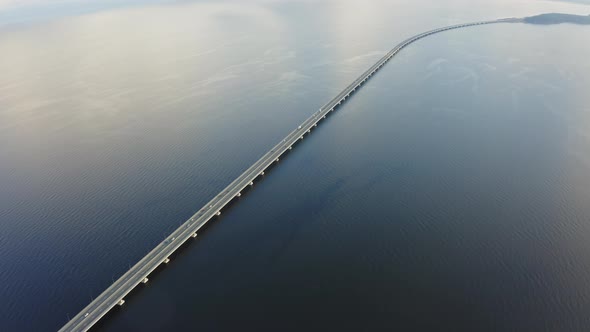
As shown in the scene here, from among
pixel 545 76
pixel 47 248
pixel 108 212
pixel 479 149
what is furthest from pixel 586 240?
pixel 545 76

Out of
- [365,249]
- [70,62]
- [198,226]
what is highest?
[70,62]

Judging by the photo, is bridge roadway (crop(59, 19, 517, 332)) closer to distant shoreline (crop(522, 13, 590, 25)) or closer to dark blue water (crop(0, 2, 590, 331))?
dark blue water (crop(0, 2, 590, 331))

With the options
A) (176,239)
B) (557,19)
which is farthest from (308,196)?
(557,19)

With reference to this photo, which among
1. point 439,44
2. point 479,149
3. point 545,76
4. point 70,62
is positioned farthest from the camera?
point 439,44

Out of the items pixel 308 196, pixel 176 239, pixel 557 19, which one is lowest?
pixel 308 196

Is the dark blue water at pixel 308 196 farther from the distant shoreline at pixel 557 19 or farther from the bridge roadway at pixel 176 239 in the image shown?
the distant shoreline at pixel 557 19

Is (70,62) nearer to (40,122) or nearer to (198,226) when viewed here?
(40,122)

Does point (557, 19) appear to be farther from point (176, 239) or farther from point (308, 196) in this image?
point (176, 239)
